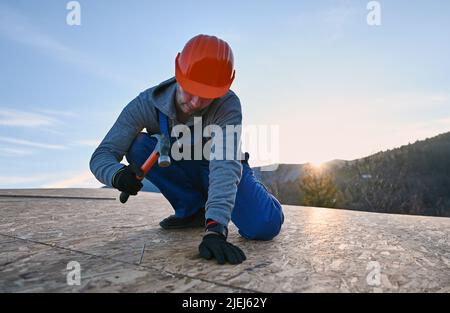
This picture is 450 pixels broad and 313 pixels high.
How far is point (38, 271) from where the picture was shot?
1.61 m

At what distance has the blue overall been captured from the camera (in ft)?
8.12

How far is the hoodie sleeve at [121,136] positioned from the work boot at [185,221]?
80 cm

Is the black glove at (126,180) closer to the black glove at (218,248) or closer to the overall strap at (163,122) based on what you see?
the overall strap at (163,122)

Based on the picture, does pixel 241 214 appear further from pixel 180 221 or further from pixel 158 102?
pixel 158 102

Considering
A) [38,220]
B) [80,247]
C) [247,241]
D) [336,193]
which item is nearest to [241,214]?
[247,241]

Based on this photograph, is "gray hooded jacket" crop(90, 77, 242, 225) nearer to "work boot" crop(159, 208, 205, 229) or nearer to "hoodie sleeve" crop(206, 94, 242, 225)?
"hoodie sleeve" crop(206, 94, 242, 225)

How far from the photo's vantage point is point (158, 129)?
98.9 inches

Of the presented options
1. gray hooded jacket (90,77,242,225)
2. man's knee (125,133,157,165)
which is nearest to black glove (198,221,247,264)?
gray hooded jacket (90,77,242,225)

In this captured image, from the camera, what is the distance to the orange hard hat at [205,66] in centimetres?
198

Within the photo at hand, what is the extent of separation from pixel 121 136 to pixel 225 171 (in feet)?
2.60

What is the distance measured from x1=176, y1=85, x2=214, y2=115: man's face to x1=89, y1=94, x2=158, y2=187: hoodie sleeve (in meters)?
0.28

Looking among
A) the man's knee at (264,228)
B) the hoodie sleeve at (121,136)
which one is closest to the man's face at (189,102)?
the hoodie sleeve at (121,136)
